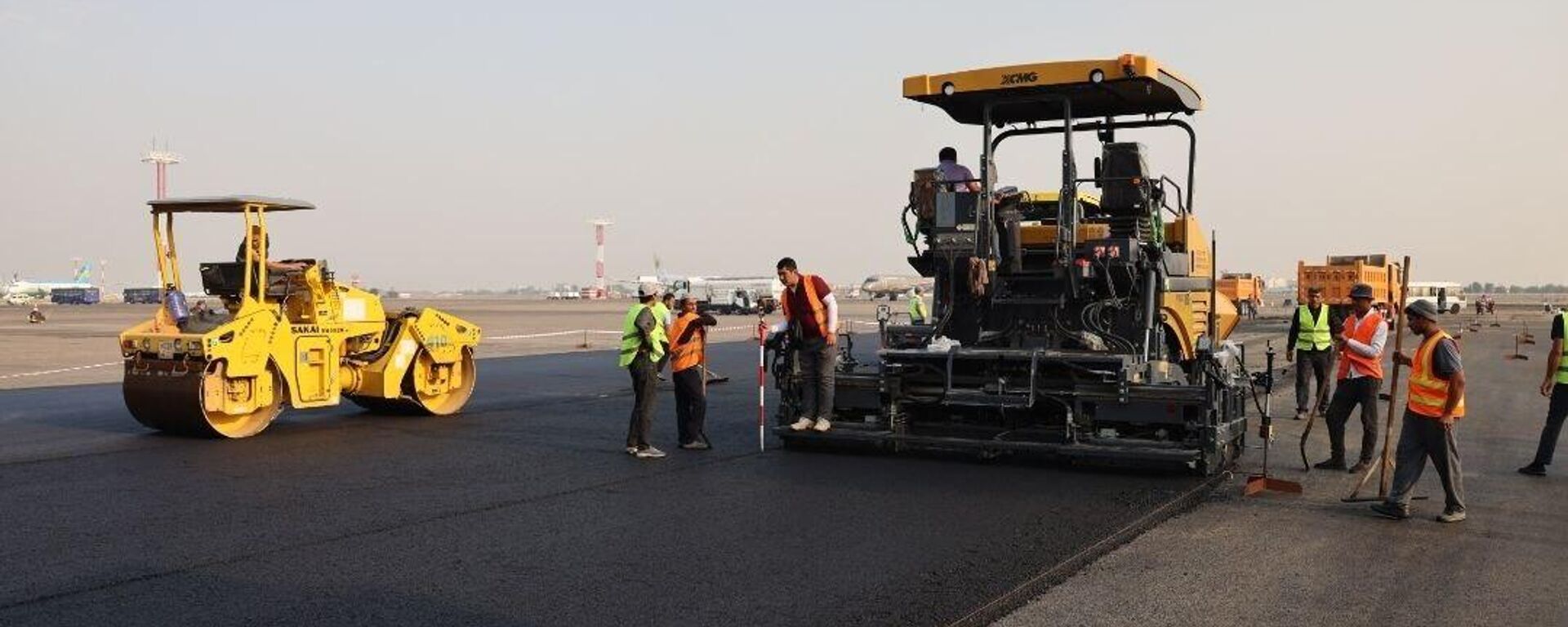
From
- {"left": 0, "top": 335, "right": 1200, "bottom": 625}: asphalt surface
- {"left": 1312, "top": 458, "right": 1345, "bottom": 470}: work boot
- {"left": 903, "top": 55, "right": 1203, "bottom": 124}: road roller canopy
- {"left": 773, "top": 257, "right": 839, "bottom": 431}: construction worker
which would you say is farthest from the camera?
{"left": 773, "top": 257, "right": 839, "bottom": 431}: construction worker

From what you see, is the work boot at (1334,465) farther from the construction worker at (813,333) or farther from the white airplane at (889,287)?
the white airplane at (889,287)

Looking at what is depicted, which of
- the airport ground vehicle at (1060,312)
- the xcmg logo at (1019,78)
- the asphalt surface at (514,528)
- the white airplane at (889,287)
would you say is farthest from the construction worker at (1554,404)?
the white airplane at (889,287)

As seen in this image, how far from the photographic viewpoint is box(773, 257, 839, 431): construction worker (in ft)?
30.2

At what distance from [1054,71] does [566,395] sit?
8.56 m

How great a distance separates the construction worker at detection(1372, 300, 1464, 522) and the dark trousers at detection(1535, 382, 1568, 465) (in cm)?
226

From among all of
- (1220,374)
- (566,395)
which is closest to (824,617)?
(1220,374)

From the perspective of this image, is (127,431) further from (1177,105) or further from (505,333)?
(505,333)

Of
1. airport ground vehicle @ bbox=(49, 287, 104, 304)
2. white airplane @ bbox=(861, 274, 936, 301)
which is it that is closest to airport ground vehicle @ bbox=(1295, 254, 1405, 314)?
white airplane @ bbox=(861, 274, 936, 301)

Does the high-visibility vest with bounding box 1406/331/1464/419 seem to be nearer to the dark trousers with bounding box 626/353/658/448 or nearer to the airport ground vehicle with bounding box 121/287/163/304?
the dark trousers with bounding box 626/353/658/448

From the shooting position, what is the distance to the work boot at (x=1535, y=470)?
28.7 ft

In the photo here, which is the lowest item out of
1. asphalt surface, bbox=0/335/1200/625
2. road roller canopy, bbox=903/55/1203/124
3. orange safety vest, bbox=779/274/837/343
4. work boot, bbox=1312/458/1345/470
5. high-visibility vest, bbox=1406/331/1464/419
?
asphalt surface, bbox=0/335/1200/625

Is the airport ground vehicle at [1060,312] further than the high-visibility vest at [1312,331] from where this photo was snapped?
No

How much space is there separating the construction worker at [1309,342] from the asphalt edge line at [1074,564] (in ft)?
19.0

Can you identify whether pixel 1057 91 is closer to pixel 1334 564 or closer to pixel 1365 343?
pixel 1365 343
